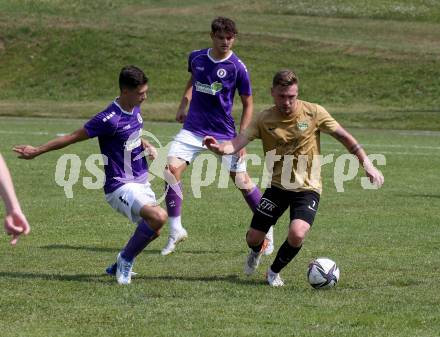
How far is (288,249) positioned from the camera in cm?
954

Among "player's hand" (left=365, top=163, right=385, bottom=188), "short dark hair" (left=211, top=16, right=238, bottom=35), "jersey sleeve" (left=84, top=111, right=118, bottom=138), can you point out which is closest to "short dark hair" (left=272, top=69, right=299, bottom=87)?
"player's hand" (left=365, top=163, right=385, bottom=188)

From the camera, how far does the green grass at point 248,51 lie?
47594mm

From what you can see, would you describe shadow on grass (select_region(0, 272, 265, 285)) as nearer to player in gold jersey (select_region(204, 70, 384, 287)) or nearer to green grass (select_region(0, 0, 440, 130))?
player in gold jersey (select_region(204, 70, 384, 287))

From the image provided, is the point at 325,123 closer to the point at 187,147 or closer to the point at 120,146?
the point at 120,146

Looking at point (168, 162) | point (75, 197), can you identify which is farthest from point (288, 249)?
point (75, 197)

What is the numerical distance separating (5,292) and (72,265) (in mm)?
1663

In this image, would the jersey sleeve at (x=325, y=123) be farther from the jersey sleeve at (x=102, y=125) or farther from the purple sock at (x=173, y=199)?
the purple sock at (x=173, y=199)

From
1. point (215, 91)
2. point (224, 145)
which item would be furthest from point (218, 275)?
point (215, 91)

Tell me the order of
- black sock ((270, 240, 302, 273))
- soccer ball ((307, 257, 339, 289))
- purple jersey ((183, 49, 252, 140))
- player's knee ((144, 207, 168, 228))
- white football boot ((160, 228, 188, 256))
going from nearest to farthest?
→ soccer ball ((307, 257, 339, 289)), black sock ((270, 240, 302, 273)), player's knee ((144, 207, 168, 228)), white football boot ((160, 228, 188, 256)), purple jersey ((183, 49, 252, 140))

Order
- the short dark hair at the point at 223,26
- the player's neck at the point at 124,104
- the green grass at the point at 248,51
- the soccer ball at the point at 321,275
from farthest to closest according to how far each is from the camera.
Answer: the green grass at the point at 248,51, the short dark hair at the point at 223,26, the player's neck at the point at 124,104, the soccer ball at the point at 321,275

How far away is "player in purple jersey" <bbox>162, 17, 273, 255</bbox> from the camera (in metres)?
12.1

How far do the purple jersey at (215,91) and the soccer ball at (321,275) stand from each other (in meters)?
3.24

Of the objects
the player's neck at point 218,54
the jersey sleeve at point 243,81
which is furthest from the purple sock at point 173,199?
the player's neck at point 218,54

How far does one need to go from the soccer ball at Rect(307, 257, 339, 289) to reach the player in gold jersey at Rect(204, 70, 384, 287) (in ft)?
0.87
